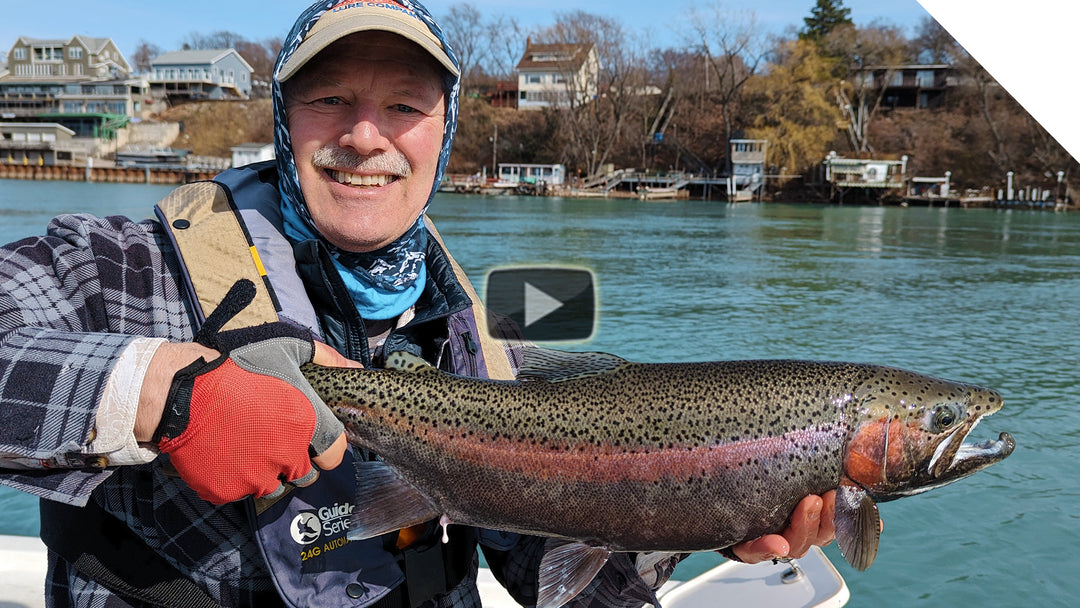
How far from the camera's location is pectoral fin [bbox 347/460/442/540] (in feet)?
7.10

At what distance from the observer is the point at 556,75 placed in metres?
91.9

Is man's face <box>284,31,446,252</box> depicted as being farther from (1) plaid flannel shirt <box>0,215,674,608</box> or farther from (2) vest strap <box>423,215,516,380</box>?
(1) plaid flannel shirt <box>0,215,674,608</box>

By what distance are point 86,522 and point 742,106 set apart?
266ft

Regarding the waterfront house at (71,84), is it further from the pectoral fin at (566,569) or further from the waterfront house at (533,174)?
the pectoral fin at (566,569)

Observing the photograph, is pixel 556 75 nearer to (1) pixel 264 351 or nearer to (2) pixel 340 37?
(2) pixel 340 37

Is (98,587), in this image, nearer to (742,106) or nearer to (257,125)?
(742,106)

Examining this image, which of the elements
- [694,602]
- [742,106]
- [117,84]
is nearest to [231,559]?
[694,602]

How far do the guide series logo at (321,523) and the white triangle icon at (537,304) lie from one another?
3.25ft

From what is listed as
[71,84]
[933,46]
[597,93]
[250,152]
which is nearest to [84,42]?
[71,84]

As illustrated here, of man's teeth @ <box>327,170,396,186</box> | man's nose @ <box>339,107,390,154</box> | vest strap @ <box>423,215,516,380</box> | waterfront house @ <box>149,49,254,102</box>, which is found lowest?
vest strap @ <box>423,215,516,380</box>

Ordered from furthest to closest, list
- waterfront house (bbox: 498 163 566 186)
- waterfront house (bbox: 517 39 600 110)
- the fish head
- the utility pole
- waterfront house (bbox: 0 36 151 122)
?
1. waterfront house (bbox: 0 36 151 122)
2. waterfront house (bbox: 517 39 600 110)
3. the utility pole
4. waterfront house (bbox: 498 163 566 186)
5. the fish head

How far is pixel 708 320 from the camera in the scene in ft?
56.9

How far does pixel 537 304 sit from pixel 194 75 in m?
119

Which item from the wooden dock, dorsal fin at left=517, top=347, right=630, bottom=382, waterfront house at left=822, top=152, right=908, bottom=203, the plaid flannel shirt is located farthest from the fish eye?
the wooden dock
